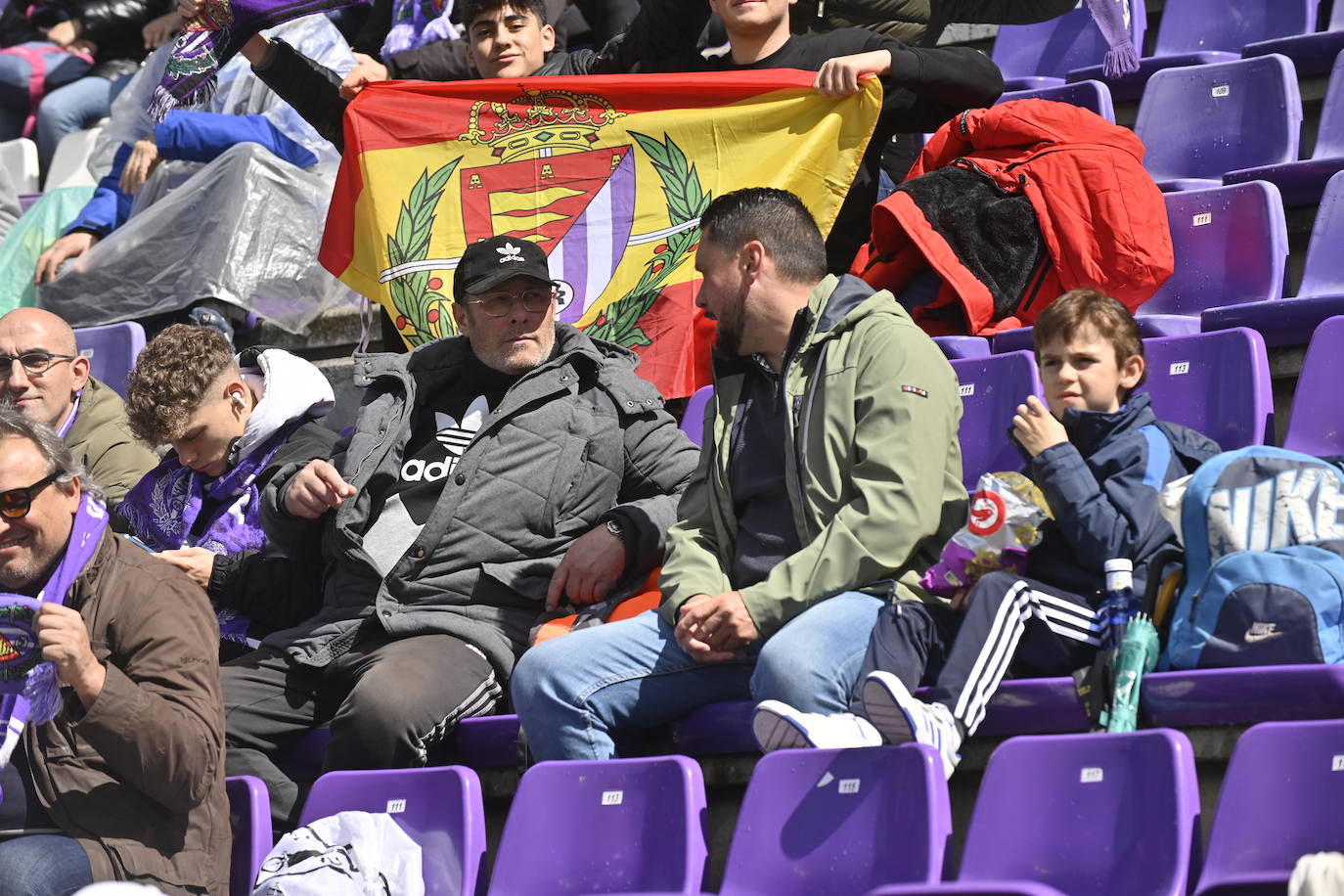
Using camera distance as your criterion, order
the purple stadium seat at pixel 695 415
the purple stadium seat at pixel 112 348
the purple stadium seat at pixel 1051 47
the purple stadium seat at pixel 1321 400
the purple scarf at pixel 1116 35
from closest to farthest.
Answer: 1. the purple stadium seat at pixel 1321 400
2. the purple stadium seat at pixel 695 415
3. the purple scarf at pixel 1116 35
4. the purple stadium seat at pixel 112 348
5. the purple stadium seat at pixel 1051 47

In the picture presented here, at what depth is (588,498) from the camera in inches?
159

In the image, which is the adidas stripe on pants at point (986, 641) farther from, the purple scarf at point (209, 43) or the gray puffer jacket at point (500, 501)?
the purple scarf at point (209, 43)

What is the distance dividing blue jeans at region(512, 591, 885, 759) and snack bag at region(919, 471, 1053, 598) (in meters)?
0.17

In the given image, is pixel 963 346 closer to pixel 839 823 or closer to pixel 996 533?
pixel 996 533

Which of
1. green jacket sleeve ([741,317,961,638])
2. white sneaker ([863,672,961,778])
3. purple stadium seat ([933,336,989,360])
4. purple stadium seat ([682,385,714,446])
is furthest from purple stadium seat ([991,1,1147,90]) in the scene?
white sneaker ([863,672,961,778])

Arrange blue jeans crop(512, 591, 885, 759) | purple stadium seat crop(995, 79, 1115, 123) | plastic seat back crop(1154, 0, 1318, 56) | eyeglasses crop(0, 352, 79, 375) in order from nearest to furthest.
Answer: blue jeans crop(512, 591, 885, 759)
eyeglasses crop(0, 352, 79, 375)
purple stadium seat crop(995, 79, 1115, 123)
plastic seat back crop(1154, 0, 1318, 56)

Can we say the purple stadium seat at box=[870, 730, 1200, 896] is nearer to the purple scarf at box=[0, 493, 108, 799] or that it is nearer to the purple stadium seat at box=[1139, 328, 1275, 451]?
the purple stadium seat at box=[1139, 328, 1275, 451]

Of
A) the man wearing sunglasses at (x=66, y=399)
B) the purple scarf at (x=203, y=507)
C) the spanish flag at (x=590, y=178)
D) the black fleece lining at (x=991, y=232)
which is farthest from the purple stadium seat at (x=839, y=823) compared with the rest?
the man wearing sunglasses at (x=66, y=399)

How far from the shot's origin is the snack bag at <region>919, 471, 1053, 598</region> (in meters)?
3.25

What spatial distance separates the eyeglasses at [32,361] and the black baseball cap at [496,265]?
4.59ft

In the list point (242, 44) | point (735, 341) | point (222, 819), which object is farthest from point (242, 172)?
point (222, 819)

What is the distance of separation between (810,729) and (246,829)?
45.0 inches

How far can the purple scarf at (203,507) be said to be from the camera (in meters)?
4.38

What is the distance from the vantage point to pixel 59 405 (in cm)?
495
